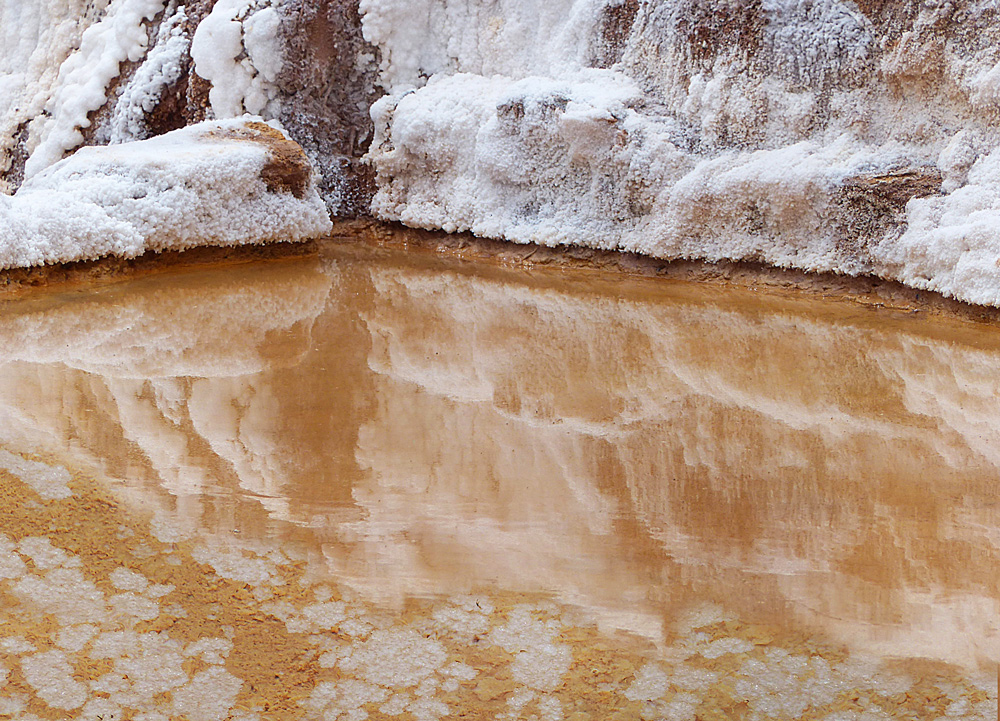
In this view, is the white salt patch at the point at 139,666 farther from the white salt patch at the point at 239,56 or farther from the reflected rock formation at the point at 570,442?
the white salt patch at the point at 239,56

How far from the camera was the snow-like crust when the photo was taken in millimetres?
2736

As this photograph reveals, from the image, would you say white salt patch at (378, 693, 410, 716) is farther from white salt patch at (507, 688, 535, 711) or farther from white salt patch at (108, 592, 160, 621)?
white salt patch at (108, 592, 160, 621)

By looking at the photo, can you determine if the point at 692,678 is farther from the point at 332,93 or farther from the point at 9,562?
the point at 332,93

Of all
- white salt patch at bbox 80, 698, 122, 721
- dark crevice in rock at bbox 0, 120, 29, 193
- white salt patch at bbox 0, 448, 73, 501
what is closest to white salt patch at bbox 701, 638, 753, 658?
white salt patch at bbox 80, 698, 122, 721

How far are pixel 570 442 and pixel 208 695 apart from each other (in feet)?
2.92

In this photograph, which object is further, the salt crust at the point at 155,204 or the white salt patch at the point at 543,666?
the salt crust at the point at 155,204

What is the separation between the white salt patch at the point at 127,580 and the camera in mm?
1385

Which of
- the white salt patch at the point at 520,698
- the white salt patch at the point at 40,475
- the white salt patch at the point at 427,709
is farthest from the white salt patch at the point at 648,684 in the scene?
the white salt patch at the point at 40,475

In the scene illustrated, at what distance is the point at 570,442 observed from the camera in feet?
6.22

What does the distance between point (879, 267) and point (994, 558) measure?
1.50 m

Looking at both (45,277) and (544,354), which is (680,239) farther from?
(45,277)

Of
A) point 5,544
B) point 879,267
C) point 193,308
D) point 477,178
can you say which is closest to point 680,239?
point 879,267

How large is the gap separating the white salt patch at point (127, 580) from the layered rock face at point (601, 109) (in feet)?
6.83

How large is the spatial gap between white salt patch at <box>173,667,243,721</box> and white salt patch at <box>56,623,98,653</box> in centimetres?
17
